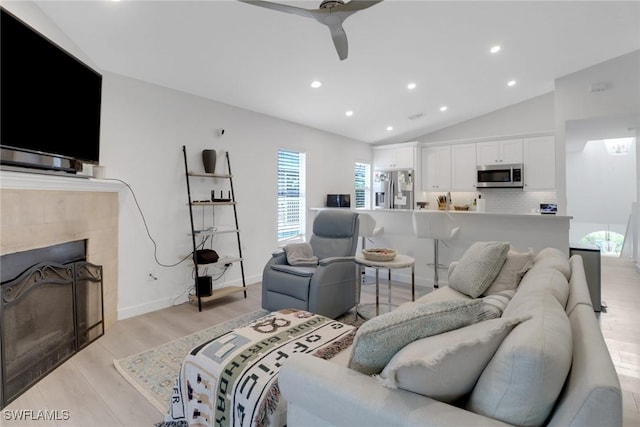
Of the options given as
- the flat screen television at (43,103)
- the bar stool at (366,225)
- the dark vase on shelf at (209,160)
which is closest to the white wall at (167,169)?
the dark vase on shelf at (209,160)

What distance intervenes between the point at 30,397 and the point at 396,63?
451 cm

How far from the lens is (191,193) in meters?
3.93

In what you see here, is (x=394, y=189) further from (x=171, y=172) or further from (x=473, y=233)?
(x=171, y=172)

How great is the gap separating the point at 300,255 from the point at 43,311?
6.97 ft

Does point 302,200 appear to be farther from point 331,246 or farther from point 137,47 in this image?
point 137,47

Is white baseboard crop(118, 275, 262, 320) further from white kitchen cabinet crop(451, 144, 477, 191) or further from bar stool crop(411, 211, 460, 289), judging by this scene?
white kitchen cabinet crop(451, 144, 477, 191)

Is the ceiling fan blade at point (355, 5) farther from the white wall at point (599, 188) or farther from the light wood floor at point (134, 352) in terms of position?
the white wall at point (599, 188)

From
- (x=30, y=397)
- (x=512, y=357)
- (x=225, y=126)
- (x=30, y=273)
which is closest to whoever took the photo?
(x=512, y=357)

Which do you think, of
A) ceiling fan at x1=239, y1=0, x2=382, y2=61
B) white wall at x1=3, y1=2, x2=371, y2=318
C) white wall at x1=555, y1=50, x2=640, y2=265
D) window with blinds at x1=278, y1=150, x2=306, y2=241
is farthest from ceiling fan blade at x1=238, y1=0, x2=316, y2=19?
white wall at x1=555, y1=50, x2=640, y2=265

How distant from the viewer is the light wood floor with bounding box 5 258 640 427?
1.84 metres

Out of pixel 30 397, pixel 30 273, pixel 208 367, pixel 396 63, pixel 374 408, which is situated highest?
pixel 396 63

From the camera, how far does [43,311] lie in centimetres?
230

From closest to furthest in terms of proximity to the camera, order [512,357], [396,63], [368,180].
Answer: [512,357], [396,63], [368,180]

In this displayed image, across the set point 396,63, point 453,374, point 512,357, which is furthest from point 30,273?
point 396,63
